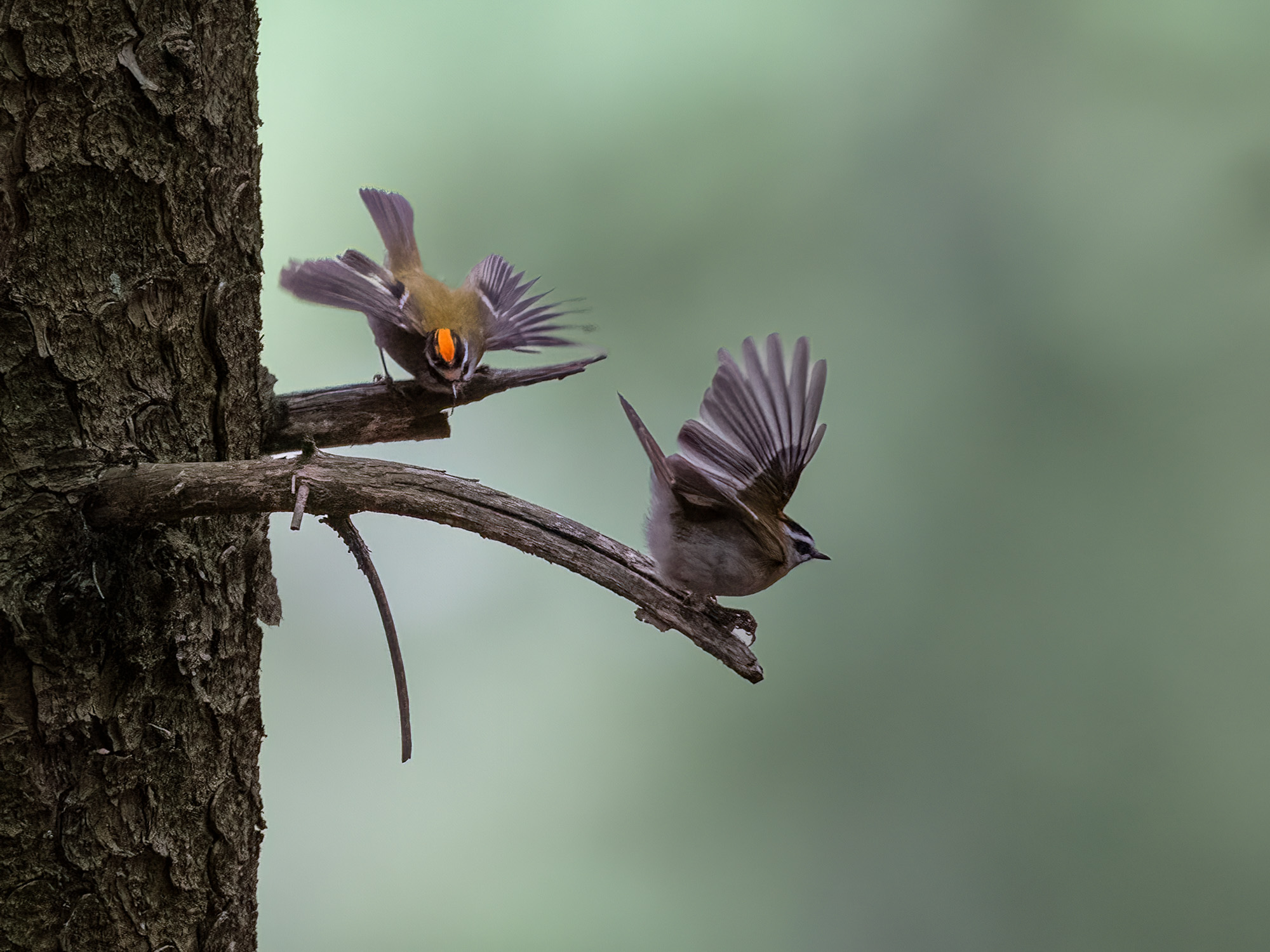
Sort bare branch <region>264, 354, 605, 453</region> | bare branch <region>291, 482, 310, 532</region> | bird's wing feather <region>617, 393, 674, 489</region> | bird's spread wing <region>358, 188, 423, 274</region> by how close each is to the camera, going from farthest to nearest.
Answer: bird's spread wing <region>358, 188, 423, 274</region>
bare branch <region>264, 354, 605, 453</region>
bird's wing feather <region>617, 393, 674, 489</region>
bare branch <region>291, 482, 310, 532</region>

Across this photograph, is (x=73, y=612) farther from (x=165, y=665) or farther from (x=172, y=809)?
(x=172, y=809)

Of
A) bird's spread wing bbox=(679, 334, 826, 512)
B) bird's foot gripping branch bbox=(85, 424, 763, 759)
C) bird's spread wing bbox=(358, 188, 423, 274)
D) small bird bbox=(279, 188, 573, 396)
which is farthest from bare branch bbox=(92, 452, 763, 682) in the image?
bird's spread wing bbox=(358, 188, 423, 274)

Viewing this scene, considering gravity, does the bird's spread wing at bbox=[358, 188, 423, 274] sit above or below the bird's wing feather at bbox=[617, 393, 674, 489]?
above

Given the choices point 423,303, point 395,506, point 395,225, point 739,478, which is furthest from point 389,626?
point 395,225

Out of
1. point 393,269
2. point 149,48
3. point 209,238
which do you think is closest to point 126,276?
point 209,238

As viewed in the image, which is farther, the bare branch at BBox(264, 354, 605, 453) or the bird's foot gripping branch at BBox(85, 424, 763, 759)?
the bare branch at BBox(264, 354, 605, 453)

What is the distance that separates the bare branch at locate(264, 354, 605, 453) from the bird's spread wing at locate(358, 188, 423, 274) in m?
0.48

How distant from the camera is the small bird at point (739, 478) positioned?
1434 millimetres

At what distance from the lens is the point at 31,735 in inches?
49.9

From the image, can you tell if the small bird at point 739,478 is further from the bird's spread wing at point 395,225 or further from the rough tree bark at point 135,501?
the bird's spread wing at point 395,225

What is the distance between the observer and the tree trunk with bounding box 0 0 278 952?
127 cm

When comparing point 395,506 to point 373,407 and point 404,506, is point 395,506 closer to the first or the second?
point 404,506

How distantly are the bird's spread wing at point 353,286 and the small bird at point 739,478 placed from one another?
2.08 feet

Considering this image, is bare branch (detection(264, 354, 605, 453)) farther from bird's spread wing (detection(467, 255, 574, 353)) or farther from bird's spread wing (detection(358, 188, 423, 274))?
bird's spread wing (detection(358, 188, 423, 274))
